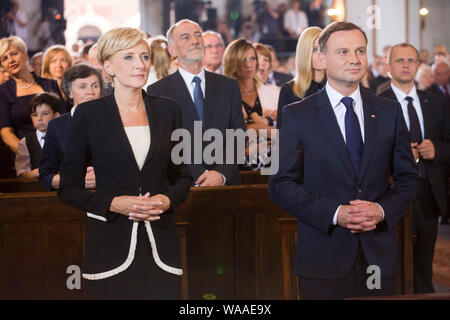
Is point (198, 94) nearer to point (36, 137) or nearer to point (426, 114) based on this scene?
point (36, 137)

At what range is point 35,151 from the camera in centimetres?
442

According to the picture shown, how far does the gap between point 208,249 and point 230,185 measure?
1.26 feet

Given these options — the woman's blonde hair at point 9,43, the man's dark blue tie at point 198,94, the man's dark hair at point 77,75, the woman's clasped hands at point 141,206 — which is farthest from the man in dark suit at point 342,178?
the woman's blonde hair at point 9,43

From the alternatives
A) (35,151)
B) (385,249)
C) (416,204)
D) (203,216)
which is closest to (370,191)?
(385,249)

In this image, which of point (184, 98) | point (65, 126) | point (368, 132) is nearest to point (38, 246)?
point (65, 126)

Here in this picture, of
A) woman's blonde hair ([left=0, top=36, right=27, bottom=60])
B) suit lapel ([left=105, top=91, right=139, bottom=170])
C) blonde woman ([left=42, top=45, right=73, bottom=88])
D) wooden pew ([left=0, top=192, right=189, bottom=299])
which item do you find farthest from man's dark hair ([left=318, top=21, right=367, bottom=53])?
blonde woman ([left=42, top=45, right=73, bottom=88])

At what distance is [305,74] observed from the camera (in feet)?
13.0

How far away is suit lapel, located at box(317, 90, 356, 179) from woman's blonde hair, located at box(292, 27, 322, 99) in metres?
1.47

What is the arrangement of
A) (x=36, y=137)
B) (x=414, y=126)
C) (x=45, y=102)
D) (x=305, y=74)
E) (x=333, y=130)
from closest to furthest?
(x=333, y=130) → (x=305, y=74) → (x=414, y=126) → (x=36, y=137) → (x=45, y=102)

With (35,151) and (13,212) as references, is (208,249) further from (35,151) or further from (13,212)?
(35,151)

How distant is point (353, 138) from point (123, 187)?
87 centimetres

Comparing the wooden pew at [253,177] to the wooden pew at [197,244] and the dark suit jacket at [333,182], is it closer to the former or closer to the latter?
the wooden pew at [197,244]

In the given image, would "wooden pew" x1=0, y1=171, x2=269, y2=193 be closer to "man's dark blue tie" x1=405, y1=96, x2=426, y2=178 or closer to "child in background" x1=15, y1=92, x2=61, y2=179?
"child in background" x1=15, y1=92, x2=61, y2=179

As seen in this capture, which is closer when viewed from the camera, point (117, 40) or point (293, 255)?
point (117, 40)
